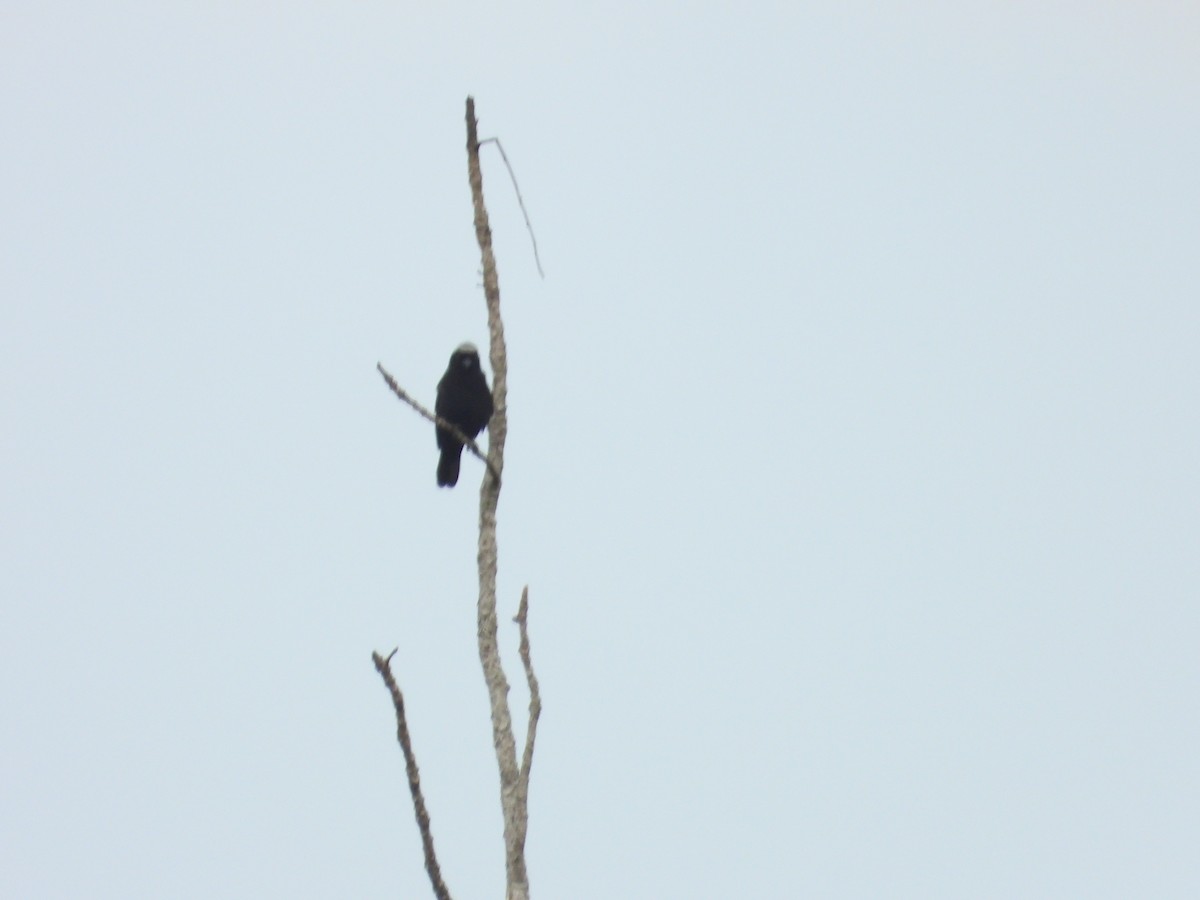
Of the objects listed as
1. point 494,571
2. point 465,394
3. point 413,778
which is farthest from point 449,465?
point 413,778

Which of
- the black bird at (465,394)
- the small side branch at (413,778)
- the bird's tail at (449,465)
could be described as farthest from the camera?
the bird's tail at (449,465)

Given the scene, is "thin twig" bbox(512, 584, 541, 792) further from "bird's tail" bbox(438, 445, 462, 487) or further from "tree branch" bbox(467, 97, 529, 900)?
"bird's tail" bbox(438, 445, 462, 487)

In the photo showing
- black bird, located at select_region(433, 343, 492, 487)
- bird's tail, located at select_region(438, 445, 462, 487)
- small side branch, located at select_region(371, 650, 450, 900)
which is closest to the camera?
small side branch, located at select_region(371, 650, 450, 900)

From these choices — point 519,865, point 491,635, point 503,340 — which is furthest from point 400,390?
point 519,865

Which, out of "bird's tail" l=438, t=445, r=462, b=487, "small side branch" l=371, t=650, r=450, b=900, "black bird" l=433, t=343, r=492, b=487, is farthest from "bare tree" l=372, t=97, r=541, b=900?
"bird's tail" l=438, t=445, r=462, b=487

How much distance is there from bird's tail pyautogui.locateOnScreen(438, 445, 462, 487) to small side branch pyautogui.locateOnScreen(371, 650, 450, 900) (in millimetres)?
6007

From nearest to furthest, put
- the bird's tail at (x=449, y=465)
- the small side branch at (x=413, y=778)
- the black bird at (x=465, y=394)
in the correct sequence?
the small side branch at (x=413, y=778), the black bird at (x=465, y=394), the bird's tail at (x=449, y=465)

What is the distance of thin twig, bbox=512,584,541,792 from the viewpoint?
16.8ft

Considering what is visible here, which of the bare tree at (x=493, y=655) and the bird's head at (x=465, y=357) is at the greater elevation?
the bird's head at (x=465, y=357)

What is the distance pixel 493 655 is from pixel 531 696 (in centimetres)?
21

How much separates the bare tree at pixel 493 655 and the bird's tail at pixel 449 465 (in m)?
4.72

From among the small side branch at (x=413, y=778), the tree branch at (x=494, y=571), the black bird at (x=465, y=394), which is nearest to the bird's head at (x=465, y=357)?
the black bird at (x=465, y=394)

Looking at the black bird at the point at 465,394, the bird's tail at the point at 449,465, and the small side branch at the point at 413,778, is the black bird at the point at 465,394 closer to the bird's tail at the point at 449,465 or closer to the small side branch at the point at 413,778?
the bird's tail at the point at 449,465

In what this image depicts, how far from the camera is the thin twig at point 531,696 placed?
512 cm
